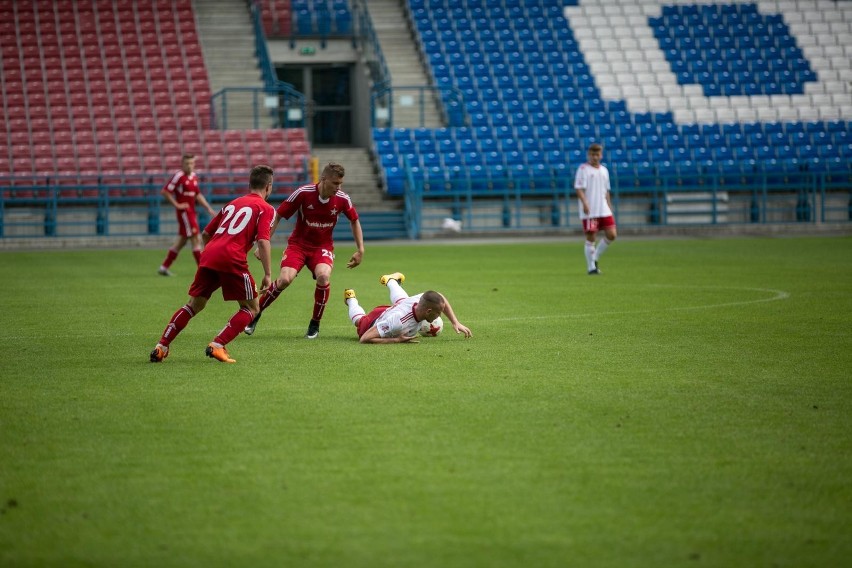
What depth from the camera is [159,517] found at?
516cm

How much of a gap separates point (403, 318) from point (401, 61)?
88.2 ft

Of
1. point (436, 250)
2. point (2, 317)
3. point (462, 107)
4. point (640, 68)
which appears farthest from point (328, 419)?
point (640, 68)

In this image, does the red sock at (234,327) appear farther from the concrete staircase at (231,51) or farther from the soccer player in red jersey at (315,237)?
the concrete staircase at (231,51)

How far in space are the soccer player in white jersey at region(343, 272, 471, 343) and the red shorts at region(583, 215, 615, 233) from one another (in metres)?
8.58

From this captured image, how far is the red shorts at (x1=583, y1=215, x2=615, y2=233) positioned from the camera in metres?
19.1

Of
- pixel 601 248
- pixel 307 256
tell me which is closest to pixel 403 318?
pixel 307 256

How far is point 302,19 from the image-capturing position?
3669 cm

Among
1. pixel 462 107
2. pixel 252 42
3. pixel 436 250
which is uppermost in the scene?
pixel 252 42

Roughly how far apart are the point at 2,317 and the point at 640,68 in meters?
26.8

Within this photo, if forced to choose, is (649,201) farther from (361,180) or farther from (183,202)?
(183,202)

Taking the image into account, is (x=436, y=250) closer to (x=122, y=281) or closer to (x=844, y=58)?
(x=122, y=281)

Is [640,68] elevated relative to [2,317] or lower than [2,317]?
elevated

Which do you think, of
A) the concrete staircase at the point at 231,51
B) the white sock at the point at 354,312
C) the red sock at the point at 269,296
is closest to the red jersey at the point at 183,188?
the red sock at the point at 269,296

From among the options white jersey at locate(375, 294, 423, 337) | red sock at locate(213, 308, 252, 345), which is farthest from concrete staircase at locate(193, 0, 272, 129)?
red sock at locate(213, 308, 252, 345)
